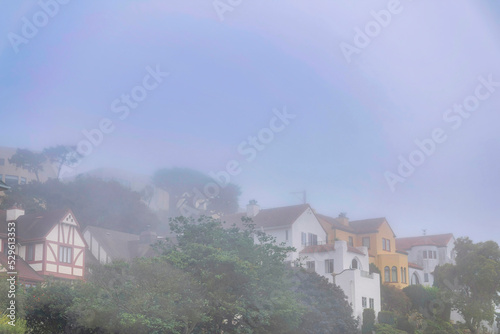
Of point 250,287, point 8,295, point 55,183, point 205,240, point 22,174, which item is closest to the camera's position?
point 8,295

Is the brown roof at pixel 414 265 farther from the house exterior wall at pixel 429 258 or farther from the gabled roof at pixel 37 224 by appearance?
the gabled roof at pixel 37 224

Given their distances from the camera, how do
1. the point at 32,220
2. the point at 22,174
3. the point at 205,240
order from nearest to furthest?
1. the point at 205,240
2. the point at 32,220
3. the point at 22,174

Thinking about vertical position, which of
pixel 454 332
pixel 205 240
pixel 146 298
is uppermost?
pixel 205 240

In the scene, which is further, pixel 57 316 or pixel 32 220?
pixel 32 220

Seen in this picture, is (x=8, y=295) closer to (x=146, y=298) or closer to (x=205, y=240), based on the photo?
(x=146, y=298)

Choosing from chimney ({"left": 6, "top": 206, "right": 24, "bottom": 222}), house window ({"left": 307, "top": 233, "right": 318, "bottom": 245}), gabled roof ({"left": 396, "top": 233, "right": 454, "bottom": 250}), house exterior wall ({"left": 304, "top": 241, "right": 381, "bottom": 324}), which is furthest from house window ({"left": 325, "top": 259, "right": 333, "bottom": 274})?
gabled roof ({"left": 396, "top": 233, "right": 454, "bottom": 250})

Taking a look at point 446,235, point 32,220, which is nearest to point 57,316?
point 32,220

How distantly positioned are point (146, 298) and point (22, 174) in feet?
205

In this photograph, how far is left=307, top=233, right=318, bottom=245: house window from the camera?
58969 millimetres

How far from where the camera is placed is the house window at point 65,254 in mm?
44344

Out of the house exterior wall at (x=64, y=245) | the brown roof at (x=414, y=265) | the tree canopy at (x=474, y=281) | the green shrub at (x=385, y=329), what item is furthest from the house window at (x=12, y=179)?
the tree canopy at (x=474, y=281)

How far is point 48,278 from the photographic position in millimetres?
33969

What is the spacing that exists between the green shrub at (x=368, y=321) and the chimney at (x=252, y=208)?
55.4 feet

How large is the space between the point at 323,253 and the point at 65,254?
22.3 m
